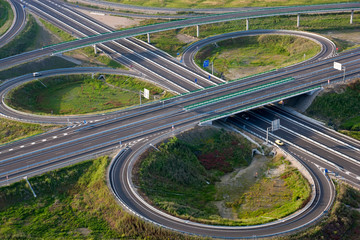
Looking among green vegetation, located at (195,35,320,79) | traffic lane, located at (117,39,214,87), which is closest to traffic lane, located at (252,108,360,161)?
traffic lane, located at (117,39,214,87)

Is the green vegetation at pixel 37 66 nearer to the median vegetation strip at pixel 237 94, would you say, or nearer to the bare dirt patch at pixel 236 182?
the median vegetation strip at pixel 237 94

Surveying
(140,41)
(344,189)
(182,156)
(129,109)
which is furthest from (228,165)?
(140,41)

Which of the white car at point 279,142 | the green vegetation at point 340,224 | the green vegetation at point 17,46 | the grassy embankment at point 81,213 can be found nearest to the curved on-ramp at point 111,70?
the green vegetation at point 17,46

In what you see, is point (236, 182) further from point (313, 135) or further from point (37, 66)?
point (37, 66)

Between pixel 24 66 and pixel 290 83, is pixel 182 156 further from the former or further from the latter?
Answer: pixel 24 66

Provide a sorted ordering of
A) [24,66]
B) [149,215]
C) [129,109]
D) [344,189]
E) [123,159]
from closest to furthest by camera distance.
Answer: [149,215] → [344,189] → [123,159] → [129,109] → [24,66]

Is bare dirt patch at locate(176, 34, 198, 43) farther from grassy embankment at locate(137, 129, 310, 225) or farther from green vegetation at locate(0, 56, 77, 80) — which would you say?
→ grassy embankment at locate(137, 129, 310, 225)
